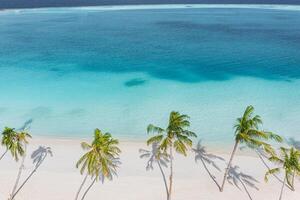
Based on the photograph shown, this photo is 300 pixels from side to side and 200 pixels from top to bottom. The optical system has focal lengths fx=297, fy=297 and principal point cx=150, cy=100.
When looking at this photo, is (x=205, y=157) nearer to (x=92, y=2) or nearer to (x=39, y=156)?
Answer: (x=39, y=156)

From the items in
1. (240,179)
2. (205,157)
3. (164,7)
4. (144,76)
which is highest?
(164,7)

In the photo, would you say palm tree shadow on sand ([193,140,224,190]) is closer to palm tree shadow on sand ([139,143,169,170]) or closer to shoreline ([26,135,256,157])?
shoreline ([26,135,256,157])

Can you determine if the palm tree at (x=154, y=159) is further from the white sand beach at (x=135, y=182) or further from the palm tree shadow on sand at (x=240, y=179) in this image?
the palm tree shadow on sand at (x=240, y=179)

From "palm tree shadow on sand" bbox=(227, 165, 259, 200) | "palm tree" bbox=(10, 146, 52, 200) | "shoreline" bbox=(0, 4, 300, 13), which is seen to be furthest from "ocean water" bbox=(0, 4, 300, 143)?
"shoreline" bbox=(0, 4, 300, 13)

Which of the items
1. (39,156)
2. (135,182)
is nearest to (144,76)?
(39,156)

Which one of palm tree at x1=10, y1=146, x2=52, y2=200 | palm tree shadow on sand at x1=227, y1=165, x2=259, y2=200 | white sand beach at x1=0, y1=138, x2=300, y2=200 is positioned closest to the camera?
white sand beach at x1=0, y1=138, x2=300, y2=200
